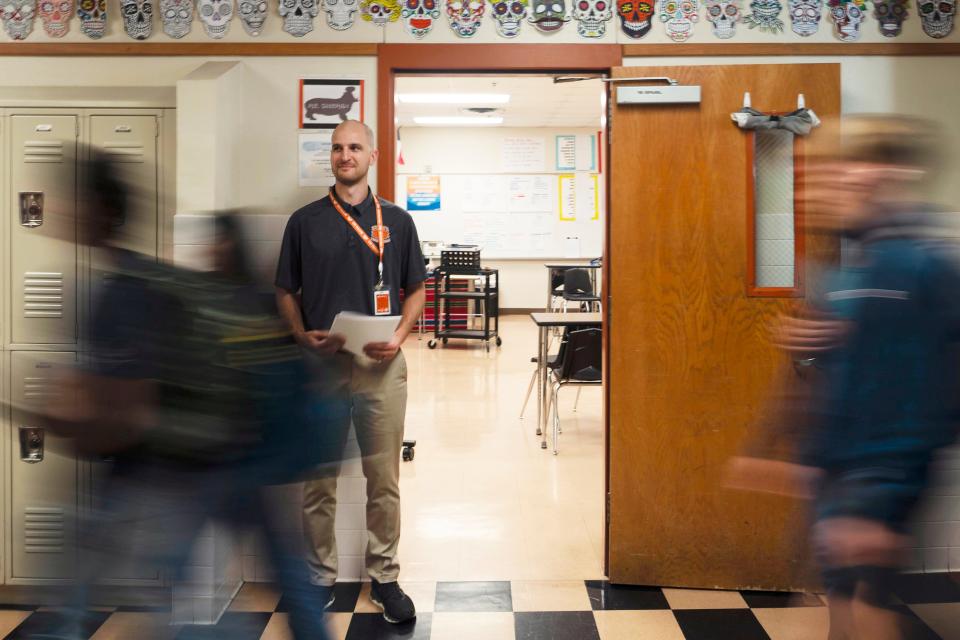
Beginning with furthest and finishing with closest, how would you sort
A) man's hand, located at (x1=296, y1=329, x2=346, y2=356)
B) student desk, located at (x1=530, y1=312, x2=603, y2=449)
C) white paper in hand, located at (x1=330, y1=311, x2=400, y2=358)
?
student desk, located at (x1=530, y1=312, x2=603, y2=449) → man's hand, located at (x1=296, y1=329, x2=346, y2=356) → white paper in hand, located at (x1=330, y1=311, x2=400, y2=358)

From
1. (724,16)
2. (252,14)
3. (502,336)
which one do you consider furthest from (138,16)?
(502,336)

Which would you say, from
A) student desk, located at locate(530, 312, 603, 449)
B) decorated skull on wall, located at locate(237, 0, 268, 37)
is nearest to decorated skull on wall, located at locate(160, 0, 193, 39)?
decorated skull on wall, located at locate(237, 0, 268, 37)

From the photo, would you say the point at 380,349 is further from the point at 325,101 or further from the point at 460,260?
the point at 460,260

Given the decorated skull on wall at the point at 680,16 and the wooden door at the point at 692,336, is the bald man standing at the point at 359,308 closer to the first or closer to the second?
the wooden door at the point at 692,336

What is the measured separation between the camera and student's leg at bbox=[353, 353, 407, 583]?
2.90m

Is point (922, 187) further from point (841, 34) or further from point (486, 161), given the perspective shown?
point (486, 161)

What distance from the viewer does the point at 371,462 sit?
295 centimetres

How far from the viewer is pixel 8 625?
111 inches

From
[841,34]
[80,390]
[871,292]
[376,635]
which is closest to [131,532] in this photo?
[80,390]

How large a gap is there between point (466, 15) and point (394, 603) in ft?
7.83

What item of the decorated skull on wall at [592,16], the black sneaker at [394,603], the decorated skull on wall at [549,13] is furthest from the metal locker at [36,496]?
the decorated skull on wall at [592,16]

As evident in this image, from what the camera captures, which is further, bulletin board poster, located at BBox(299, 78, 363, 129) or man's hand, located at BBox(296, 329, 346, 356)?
bulletin board poster, located at BBox(299, 78, 363, 129)

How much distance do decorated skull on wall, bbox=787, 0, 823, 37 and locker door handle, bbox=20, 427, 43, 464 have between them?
356 cm

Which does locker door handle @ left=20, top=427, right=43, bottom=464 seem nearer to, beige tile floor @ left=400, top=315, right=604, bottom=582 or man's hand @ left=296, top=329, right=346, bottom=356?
man's hand @ left=296, top=329, right=346, bottom=356
